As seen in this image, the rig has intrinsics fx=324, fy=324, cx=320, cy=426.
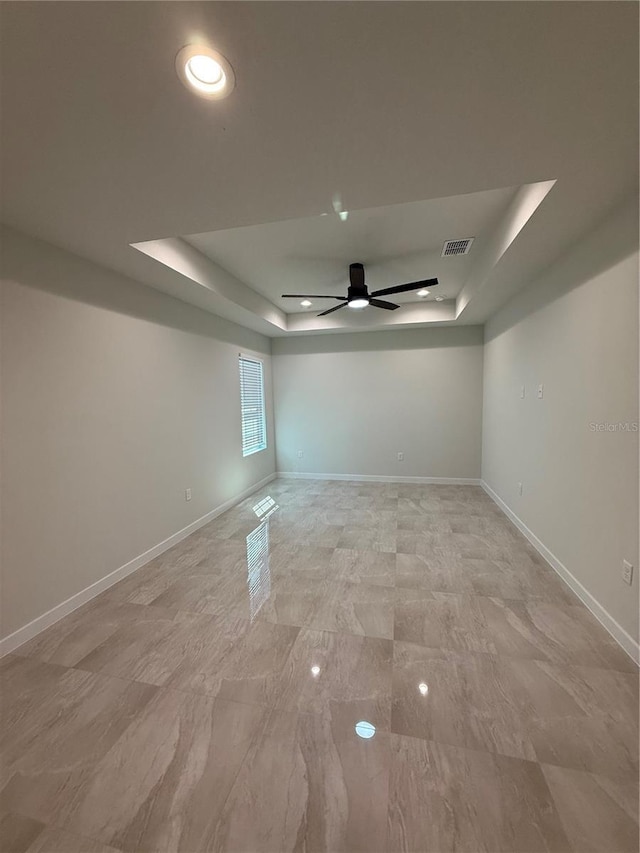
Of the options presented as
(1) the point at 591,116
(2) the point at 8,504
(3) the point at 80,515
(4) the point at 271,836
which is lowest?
(4) the point at 271,836

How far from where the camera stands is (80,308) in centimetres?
242

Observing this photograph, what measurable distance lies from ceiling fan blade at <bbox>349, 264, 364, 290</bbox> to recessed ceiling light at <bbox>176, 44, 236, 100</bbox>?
237cm

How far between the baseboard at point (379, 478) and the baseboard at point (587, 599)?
1771 mm

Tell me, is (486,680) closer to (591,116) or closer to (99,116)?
(591,116)

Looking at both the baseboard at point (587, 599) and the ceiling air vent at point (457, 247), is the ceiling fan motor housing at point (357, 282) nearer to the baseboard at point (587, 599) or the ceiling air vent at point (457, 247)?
the ceiling air vent at point (457, 247)

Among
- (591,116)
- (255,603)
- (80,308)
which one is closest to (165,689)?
(255,603)

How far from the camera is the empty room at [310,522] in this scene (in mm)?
1087

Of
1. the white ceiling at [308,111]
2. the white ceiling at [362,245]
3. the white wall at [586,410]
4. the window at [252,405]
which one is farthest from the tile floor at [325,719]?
the white ceiling at [362,245]

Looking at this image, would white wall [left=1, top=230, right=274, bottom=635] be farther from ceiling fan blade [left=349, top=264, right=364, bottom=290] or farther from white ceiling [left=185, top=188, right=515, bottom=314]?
ceiling fan blade [left=349, top=264, right=364, bottom=290]

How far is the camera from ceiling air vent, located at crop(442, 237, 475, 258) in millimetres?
2895

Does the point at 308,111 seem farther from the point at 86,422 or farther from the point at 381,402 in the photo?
the point at 381,402

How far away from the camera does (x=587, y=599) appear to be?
2199 mm

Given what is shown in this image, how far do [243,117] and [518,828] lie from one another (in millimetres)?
2775

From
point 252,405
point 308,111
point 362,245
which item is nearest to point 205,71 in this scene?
point 308,111
